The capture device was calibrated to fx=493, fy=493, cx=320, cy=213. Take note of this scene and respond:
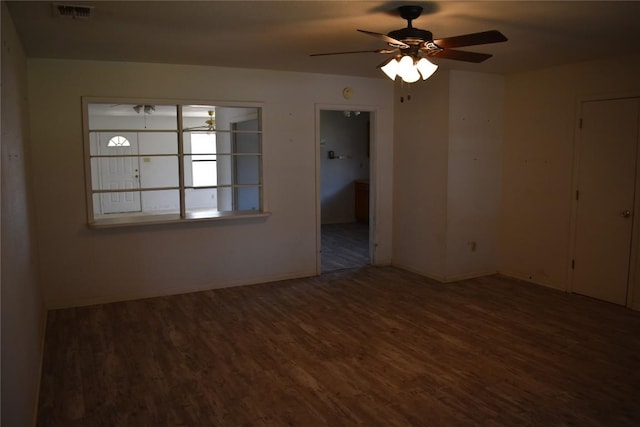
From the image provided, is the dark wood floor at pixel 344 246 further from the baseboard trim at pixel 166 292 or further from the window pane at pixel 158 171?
the window pane at pixel 158 171

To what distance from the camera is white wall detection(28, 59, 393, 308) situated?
449 centimetres

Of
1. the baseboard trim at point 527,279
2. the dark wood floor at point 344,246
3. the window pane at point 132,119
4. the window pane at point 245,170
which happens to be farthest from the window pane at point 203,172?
the baseboard trim at point 527,279

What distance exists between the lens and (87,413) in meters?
2.81

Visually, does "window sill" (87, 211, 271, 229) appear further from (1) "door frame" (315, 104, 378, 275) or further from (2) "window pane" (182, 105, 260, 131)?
(2) "window pane" (182, 105, 260, 131)

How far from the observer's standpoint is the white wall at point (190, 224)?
4492mm

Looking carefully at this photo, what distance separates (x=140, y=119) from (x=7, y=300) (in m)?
9.46

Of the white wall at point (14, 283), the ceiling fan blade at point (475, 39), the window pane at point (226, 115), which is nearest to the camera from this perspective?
the white wall at point (14, 283)

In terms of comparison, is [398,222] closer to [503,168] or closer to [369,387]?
[503,168]

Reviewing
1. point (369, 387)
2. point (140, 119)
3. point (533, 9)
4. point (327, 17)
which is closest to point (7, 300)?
point (369, 387)

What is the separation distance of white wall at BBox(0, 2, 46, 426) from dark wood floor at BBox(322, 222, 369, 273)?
3.61 m

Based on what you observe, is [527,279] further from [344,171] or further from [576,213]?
[344,171]

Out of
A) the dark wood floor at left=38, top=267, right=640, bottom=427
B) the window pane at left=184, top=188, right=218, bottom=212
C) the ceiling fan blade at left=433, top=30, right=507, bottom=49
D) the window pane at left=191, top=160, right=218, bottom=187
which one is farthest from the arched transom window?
the ceiling fan blade at left=433, top=30, right=507, bottom=49

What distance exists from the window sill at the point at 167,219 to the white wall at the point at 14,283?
Result: 5.12ft

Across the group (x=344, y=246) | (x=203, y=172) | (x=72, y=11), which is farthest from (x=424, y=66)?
(x=203, y=172)
